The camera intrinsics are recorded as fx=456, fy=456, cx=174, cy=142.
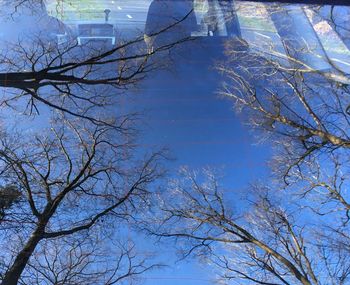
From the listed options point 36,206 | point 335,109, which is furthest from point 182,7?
point 36,206

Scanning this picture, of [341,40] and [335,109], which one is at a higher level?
[341,40]

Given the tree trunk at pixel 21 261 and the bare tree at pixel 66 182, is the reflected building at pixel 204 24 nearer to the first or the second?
the bare tree at pixel 66 182

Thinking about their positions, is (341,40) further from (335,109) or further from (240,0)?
(240,0)

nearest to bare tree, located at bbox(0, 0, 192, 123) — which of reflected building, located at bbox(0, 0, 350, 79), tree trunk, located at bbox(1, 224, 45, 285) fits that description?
reflected building, located at bbox(0, 0, 350, 79)

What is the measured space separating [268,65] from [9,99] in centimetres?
142

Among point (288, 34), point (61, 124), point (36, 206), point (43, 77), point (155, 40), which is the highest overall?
point (288, 34)

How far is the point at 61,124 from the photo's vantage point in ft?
7.14

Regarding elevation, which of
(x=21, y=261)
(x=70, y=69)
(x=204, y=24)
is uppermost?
(x=204, y=24)

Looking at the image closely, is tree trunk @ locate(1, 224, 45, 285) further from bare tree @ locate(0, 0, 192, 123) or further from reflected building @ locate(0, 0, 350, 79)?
reflected building @ locate(0, 0, 350, 79)

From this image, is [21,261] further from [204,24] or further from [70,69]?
[204,24]

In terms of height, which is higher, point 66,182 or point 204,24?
point 204,24

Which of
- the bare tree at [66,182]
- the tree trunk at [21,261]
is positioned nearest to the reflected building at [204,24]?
the bare tree at [66,182]

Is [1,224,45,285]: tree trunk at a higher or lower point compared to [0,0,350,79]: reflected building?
lower

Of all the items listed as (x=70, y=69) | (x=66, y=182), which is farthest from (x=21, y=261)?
(x=70, y=69)
